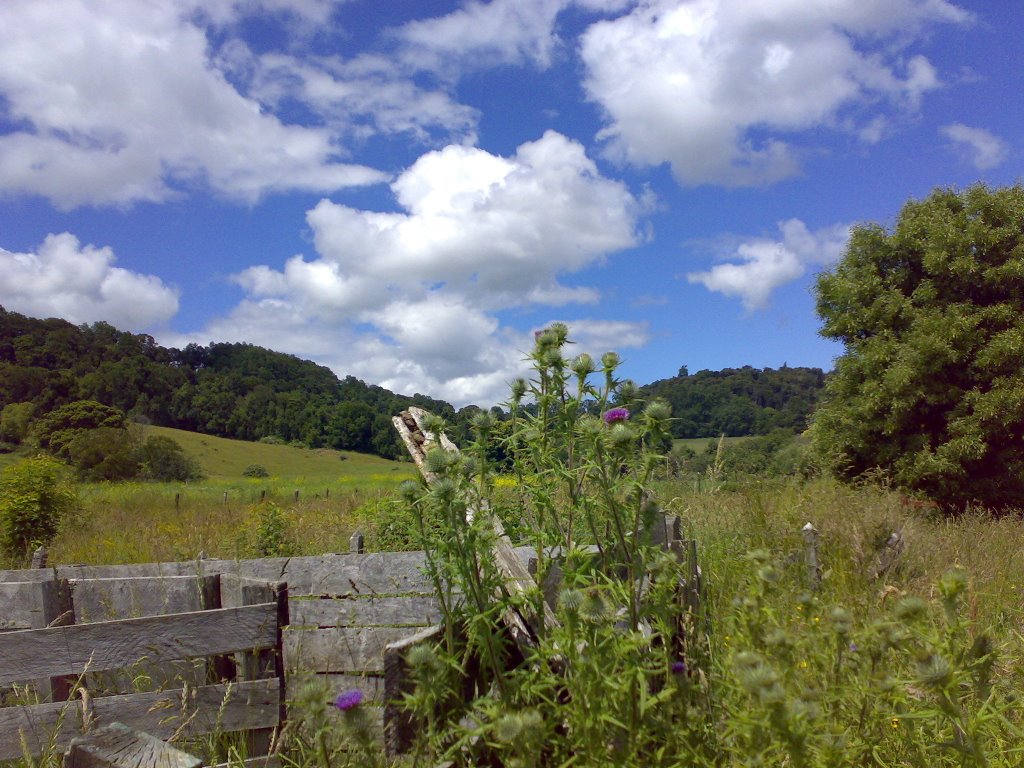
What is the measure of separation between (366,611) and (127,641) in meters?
1.31

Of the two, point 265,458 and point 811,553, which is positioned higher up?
point 265,458

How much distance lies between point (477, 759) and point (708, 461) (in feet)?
23.7

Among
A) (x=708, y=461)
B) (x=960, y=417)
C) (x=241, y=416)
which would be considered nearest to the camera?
(x=708, y=461)

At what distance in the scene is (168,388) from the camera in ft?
254

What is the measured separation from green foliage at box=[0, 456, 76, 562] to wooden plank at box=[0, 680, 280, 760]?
9.63 m

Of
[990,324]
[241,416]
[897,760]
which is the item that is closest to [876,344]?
[990,324]

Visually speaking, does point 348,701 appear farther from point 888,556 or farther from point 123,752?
point 888,556

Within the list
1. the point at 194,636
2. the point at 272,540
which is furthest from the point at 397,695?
the point at 272,540

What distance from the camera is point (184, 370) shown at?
85688 mm

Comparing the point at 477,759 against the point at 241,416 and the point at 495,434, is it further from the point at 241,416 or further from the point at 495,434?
the point at 241,416

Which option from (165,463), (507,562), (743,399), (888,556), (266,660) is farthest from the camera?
(165,463)

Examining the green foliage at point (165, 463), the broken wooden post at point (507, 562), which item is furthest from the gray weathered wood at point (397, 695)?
the green foliage at point (165, 463)

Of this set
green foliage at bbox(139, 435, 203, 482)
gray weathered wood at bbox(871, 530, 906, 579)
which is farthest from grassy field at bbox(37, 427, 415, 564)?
green foliage at bbox(139, 435, 203, 482)

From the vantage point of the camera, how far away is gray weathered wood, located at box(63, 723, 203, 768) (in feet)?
4.25
